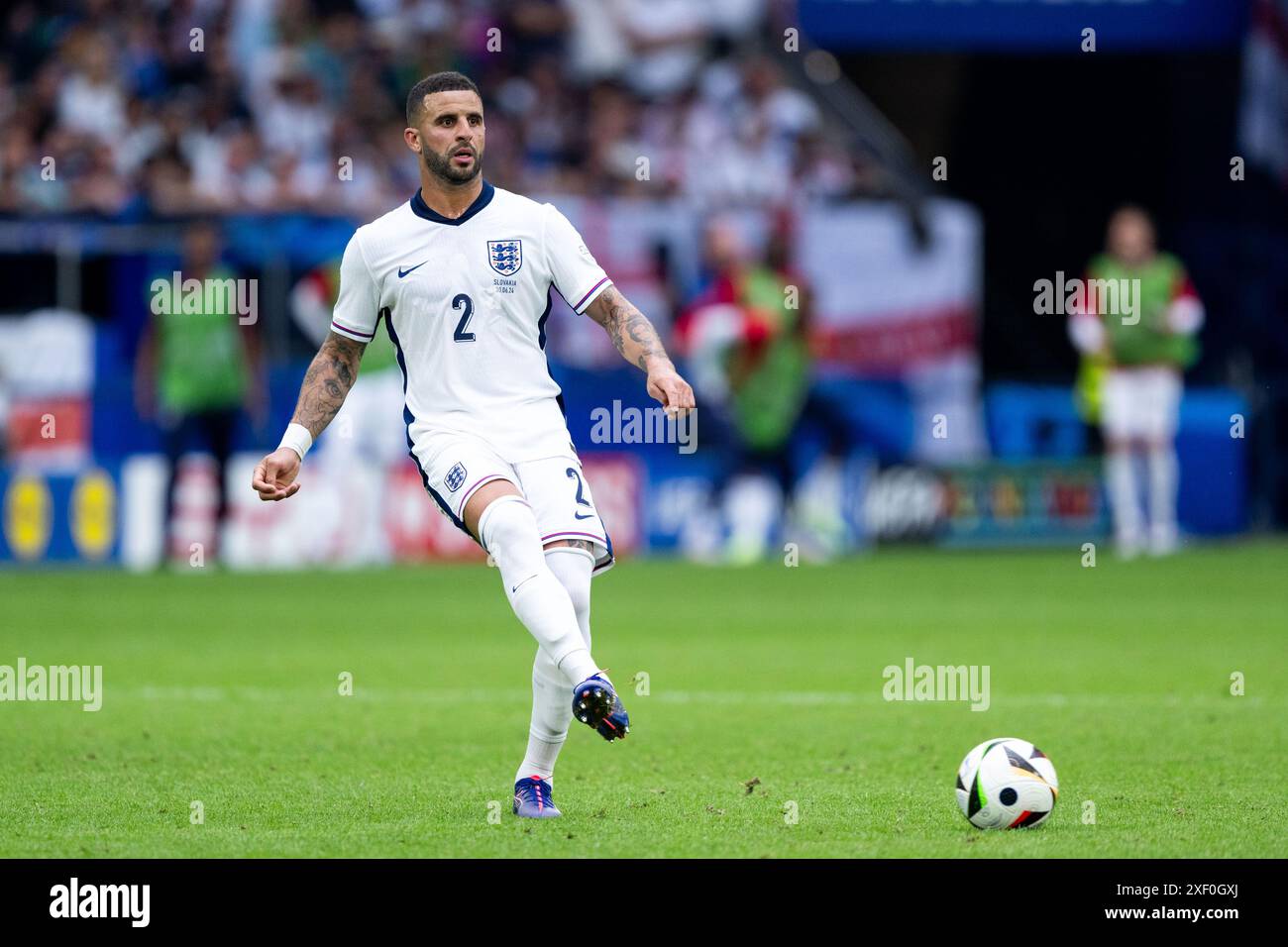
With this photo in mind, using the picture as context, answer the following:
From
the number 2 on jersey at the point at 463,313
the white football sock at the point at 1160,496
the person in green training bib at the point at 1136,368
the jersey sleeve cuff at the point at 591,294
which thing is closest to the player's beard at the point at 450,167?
the number 2 on jersey at the point at 463,313

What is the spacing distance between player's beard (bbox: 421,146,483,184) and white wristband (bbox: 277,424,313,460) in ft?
2.99

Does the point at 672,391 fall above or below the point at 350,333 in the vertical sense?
below

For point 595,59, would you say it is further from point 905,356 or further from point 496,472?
point 496,472

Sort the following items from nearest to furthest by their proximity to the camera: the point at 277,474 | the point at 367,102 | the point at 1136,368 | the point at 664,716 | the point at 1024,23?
1. the point at 277,474
2. the point at 664,716
3. the point at 1136,368
4. the point at 367,102
5. the point at 1024,23

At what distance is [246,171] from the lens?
67.0 ft

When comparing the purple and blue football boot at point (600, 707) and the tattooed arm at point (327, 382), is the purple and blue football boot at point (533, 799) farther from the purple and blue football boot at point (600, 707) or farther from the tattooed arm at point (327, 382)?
the tattooed arm at point (327, 382)

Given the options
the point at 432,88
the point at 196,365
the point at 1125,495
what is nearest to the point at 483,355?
the point at 432,88

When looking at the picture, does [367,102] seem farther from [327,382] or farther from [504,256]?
[504,256]

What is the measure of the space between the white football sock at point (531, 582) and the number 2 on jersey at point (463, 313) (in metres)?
0.56

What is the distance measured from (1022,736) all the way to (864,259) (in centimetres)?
1191

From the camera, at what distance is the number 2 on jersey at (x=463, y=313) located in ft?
23.2

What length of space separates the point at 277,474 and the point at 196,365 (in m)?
11.3

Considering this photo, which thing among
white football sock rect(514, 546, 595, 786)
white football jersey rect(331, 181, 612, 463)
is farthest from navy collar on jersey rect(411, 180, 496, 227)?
white football sock rect(514, 546, 595, 786)

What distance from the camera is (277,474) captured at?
272 inches
